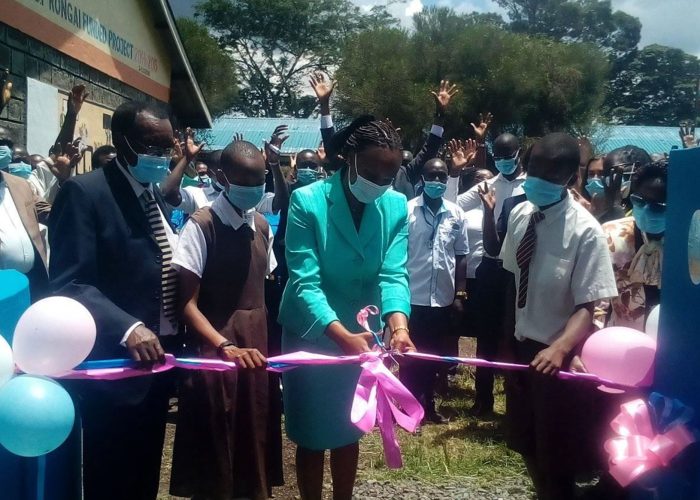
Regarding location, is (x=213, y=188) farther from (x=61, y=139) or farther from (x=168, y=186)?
→ (x=61, y=139)

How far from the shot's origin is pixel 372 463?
4.60m

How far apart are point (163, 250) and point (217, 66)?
2653 cm

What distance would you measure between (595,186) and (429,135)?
1482 mm

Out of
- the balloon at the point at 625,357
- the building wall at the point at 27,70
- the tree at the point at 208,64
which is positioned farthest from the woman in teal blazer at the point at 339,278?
the tree at the point at 208,64

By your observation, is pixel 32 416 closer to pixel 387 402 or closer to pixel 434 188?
pixel 387 402

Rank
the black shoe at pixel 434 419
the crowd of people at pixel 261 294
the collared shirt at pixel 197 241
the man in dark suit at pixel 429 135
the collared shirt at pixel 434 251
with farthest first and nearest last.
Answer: the black shoe at pixel 434 419 → the collared shirt at pixel 434 251 → the man in dark suit at pixel 429 135 → the collared shirt at pixel 197 241 → the crowd of people at pixel 261 294

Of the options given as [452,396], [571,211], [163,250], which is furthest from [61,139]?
[571,211]

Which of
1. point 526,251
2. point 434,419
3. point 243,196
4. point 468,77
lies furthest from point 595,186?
point 468,77

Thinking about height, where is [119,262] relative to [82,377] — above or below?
above

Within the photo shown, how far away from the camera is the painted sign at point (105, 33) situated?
Result: 8172 mm

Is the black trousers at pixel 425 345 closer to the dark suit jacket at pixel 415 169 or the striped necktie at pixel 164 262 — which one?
the dark suit jacket at pixel 415 169

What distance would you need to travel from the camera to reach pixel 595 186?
19.3 ft

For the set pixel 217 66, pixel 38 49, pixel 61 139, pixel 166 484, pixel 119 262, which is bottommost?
pixel 166 484

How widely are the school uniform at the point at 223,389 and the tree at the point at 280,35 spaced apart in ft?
131
